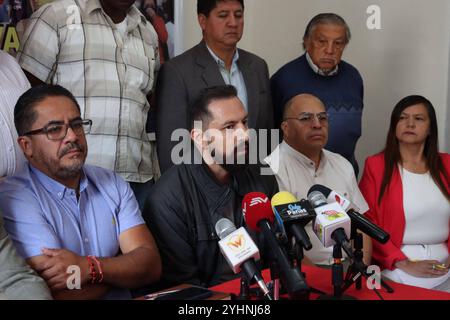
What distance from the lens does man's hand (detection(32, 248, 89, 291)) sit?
2115mm

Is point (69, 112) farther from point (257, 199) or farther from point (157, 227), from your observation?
point (257, 199)

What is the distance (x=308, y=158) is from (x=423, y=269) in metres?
0.88

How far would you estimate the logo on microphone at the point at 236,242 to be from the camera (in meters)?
1.74

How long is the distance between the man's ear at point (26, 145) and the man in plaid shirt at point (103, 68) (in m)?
0.64

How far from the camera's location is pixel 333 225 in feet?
6.17

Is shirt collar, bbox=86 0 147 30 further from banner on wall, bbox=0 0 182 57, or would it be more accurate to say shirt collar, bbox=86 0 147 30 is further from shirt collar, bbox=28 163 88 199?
shirt collar, bbox=28 163 88 199

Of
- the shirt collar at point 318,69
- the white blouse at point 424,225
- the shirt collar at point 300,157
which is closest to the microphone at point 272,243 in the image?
the shirt collar at point 300,157

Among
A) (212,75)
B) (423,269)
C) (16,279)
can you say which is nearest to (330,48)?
(212,75)

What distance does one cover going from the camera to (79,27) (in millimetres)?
2980

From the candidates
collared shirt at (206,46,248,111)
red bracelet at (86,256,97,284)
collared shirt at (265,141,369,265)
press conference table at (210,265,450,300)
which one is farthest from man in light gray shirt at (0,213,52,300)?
collared shirt at (206,46,248,111)

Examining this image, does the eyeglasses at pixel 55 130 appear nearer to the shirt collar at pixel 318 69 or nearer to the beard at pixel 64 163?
the beard at pixel 64 163

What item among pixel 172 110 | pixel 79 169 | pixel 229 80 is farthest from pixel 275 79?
pixel 79 169

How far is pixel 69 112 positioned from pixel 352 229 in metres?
1.13
